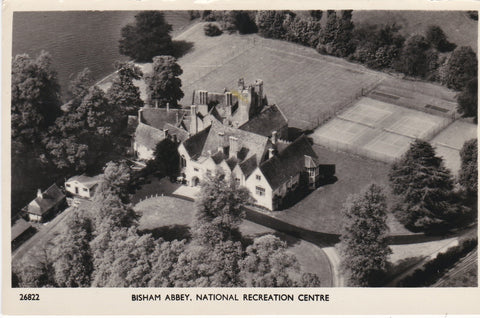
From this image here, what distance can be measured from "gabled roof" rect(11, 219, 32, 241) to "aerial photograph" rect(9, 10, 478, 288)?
14cm

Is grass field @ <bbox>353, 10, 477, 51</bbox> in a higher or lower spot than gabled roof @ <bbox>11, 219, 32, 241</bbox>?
higher

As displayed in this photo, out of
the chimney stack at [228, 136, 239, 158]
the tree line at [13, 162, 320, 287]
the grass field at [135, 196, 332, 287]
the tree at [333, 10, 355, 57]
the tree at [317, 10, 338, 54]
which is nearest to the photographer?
the tree line at [13, 162, 320, 287]

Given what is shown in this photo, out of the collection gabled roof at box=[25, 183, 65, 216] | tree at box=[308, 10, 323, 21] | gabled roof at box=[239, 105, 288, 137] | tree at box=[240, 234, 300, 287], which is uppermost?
tree at box=[308, 10, 323, 21]

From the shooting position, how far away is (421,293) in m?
44.6

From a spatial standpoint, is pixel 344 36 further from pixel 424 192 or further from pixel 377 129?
pixel 424 192

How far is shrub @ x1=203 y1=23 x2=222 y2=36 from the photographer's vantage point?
11264 centimetres

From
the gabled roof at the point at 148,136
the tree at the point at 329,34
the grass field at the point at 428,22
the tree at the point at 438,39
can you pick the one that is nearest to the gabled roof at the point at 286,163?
the gabled roof at the point at 148,136

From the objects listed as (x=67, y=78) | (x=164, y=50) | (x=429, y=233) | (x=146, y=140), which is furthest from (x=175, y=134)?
(x=164, y=50)

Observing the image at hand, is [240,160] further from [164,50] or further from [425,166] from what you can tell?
[164,50]

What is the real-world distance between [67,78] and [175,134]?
2232cm

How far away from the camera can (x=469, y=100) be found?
266ft

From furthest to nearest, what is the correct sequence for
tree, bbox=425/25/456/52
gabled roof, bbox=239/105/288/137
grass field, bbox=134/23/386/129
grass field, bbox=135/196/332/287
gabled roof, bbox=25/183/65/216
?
tree, bbox=425/25/456/52 < grass field, bbox=134/23/386/129 < gabled roof, bbox=239/105/288/137 < gabled roof, bbox=25/183/65/216 < grass field, bbox=135/196/332/287

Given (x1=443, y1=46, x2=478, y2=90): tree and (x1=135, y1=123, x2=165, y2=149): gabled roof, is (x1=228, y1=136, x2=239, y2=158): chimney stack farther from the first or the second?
(x1=443, y1=46, x2=478, y2=90): tree

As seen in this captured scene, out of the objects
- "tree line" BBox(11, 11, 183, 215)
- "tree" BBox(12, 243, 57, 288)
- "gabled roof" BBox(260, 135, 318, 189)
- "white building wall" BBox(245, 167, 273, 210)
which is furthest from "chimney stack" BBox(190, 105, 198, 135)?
"tree" BBox(12, 243, 57, 288)
